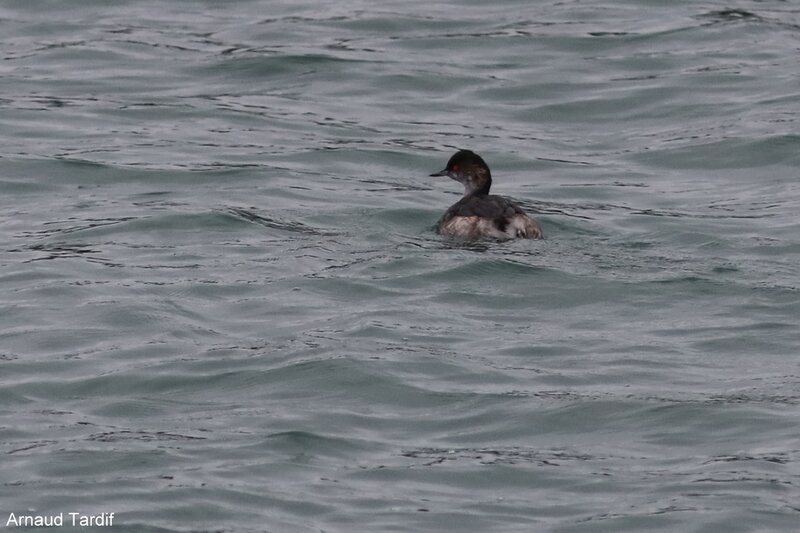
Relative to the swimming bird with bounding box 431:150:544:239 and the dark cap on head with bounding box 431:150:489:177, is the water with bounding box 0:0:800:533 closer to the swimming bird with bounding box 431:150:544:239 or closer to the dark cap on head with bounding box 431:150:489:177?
the swimming bird with bounding box 431:150:544:239

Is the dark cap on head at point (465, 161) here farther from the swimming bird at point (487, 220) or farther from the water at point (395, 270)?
the water at point (395, 270)

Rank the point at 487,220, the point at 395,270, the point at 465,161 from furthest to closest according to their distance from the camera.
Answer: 1. the point at 465,161
2. the point at 487,220
3. the point at 395,270

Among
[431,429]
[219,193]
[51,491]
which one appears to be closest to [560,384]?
[431,429]

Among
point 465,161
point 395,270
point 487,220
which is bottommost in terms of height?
point 395,270

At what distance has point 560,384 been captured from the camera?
9875mm

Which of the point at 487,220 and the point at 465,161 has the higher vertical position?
the point at 465,161

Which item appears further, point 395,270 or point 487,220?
point 487,220

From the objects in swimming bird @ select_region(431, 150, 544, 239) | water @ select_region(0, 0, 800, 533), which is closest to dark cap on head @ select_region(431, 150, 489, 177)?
swimming bird @ select_region(431, 150, 544, 239)

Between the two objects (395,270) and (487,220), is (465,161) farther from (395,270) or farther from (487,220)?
(395,270)

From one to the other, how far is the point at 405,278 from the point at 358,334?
1.35 metres

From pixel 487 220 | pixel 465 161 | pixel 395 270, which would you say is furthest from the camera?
pixel 465 161

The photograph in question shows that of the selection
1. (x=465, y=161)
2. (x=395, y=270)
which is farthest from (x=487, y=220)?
(x=465, y=161)

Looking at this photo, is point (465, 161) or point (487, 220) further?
point (465, 161)

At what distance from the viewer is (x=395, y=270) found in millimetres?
12188
